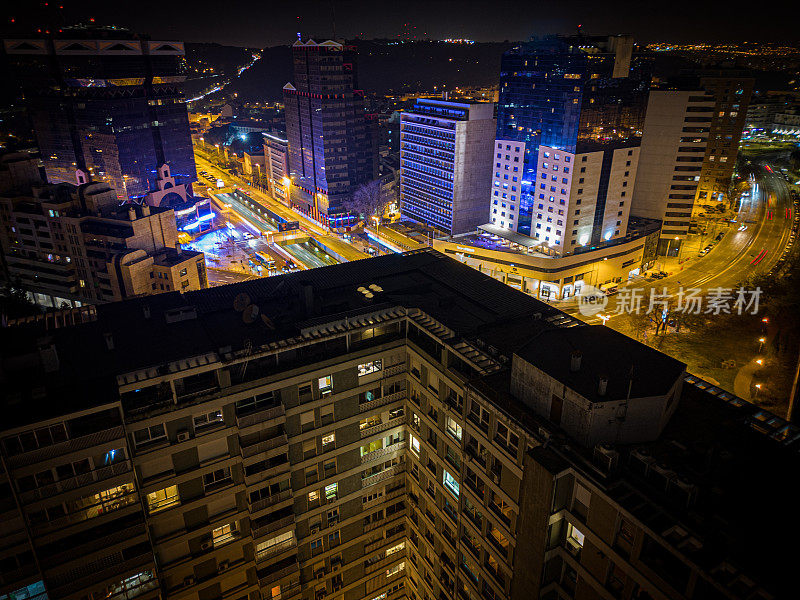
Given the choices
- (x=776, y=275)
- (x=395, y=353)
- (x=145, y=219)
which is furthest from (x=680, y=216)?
(x=145, y=219)

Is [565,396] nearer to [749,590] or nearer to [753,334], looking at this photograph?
[749,590]


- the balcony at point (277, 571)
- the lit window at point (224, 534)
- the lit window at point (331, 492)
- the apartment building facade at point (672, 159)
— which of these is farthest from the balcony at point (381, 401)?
the apartment building facade at point (672, 159)

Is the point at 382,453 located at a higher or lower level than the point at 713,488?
lower

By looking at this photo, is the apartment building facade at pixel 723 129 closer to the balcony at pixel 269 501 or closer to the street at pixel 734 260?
the street at pixel 734 260

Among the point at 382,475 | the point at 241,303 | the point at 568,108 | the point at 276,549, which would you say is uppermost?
the point at 568,108

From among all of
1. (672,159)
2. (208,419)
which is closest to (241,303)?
(208,419)

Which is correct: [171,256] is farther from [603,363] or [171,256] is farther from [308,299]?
[603,363]
